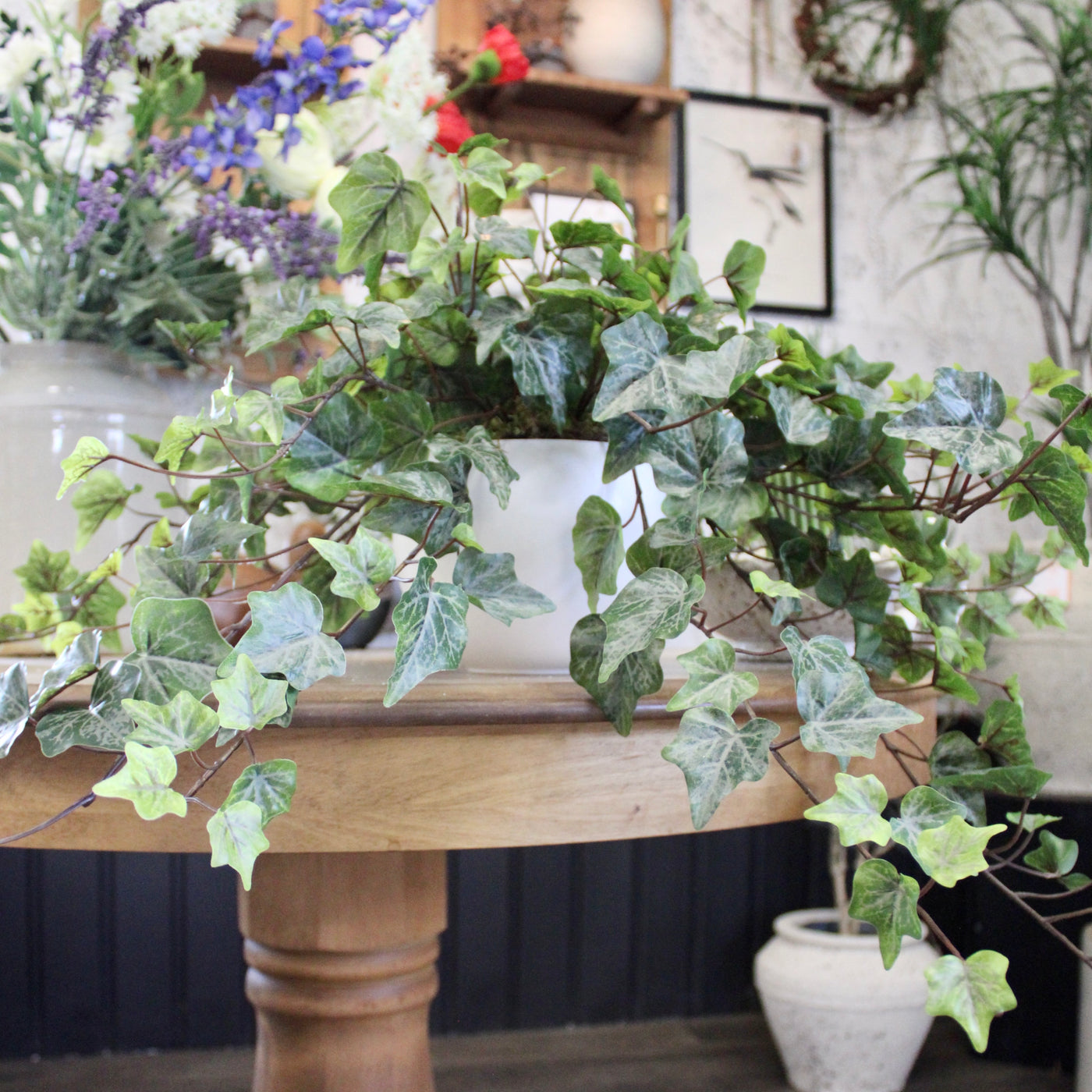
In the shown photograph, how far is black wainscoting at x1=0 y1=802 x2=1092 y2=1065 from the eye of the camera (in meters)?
1.71

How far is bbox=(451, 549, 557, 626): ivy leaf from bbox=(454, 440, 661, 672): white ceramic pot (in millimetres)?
97

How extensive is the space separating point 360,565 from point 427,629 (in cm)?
4

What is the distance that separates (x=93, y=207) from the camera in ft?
2.85

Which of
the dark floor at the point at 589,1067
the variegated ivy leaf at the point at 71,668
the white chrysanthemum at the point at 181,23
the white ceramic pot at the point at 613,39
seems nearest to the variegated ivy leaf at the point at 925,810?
the variegated ivy leaf at the point at 71,668

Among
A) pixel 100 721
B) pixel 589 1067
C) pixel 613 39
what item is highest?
pixel 613 39

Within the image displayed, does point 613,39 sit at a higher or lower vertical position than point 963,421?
higher

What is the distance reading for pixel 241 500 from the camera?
608mm

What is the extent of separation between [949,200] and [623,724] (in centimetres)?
256

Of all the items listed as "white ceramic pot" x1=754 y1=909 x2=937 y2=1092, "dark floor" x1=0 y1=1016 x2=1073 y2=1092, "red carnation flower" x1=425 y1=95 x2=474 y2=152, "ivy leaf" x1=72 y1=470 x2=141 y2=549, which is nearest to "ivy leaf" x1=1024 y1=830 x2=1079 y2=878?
"ivy leaf" x1=72 y1=470 x2=141 y2=549

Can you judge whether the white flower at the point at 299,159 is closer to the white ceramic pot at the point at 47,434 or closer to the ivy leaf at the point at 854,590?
the white ceramic pot at the point at 47,434

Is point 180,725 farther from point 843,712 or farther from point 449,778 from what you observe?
point 843,712

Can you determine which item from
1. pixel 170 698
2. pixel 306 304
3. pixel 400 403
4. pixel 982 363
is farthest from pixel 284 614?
pixel 982 363

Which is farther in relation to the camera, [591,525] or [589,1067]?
[589,1067]

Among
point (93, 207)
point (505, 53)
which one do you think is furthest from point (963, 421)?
point (93, 207)
